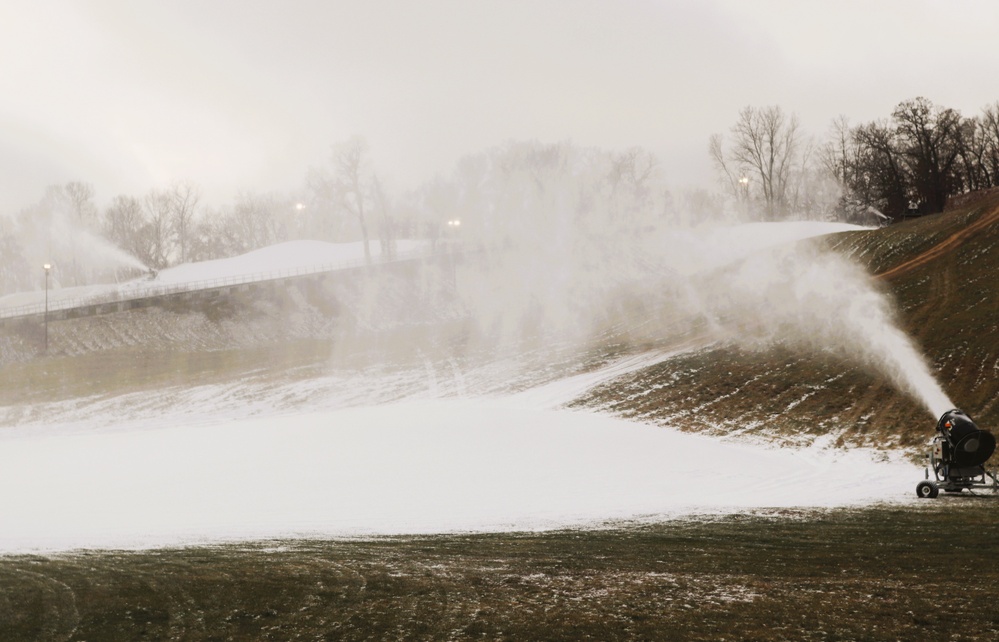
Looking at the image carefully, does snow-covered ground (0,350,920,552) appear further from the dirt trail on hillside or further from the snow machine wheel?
the dirt trail on hillside

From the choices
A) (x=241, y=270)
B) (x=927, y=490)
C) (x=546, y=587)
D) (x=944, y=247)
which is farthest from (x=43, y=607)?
(x=241, y=270)

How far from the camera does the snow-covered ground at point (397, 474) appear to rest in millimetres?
15016

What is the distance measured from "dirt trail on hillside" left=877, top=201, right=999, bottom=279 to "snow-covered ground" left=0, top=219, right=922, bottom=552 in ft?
50.6

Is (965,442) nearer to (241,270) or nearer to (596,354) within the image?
(596,354)

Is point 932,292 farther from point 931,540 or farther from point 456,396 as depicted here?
point 931,540

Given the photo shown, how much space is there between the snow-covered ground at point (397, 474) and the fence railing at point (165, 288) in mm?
28785

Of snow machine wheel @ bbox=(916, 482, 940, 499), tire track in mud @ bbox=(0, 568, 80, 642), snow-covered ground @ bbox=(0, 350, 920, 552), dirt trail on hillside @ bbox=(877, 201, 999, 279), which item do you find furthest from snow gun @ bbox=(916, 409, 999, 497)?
dirt trail on hillside @ bbox=(877, 201, 999, 279)

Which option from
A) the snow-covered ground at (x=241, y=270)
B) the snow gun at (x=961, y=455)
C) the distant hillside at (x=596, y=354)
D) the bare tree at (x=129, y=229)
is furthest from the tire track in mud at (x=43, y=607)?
the bare tree at (x=129, y=229)

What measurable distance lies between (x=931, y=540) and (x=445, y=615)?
7.32 metres

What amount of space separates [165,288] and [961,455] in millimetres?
66746

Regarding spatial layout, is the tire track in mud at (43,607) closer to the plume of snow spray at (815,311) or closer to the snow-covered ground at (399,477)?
the snow-covered ground at (399,477)

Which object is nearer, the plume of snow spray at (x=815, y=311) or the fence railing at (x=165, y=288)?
the plume of snow spray at (x=815, y=311)

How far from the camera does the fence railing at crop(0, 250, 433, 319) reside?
60531mm

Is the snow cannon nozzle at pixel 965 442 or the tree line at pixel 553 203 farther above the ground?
the tree line at pixel 553 203
